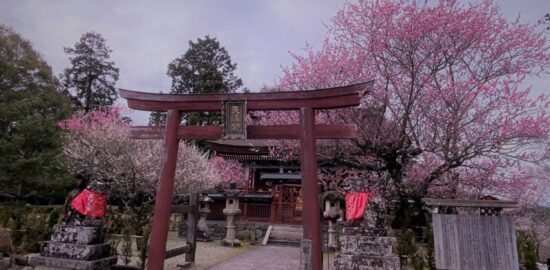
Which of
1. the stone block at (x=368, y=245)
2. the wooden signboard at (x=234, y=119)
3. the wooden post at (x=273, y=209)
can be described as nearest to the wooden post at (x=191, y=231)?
the wooden signboard at (x=234, y=119)

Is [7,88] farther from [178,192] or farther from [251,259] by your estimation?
[251,259]

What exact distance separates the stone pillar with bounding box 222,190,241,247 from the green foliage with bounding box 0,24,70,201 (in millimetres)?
11436

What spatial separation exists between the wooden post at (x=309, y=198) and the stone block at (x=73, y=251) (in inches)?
179

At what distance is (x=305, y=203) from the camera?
6980 mm

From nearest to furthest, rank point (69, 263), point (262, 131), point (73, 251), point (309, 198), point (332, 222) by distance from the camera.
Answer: point (309, 198)
point (69, 263)
point (73, 251)
point (262, 131)
point (332, 222)

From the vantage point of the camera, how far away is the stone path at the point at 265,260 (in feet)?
37.0

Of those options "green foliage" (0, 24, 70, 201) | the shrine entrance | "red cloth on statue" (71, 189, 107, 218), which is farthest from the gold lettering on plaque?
"green foliage" (0, 24, 70, 201)

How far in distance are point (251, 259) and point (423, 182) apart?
6751 millimetres

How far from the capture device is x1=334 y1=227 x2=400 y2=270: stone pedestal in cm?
779

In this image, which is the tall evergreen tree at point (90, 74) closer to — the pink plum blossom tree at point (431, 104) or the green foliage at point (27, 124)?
the green foliage at point (27, 124)

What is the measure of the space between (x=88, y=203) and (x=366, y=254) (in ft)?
21.1

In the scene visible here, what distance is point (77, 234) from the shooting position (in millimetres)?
7551

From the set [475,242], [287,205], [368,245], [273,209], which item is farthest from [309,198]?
[287,205]

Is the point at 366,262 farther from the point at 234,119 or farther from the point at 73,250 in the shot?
the point at 73,250
